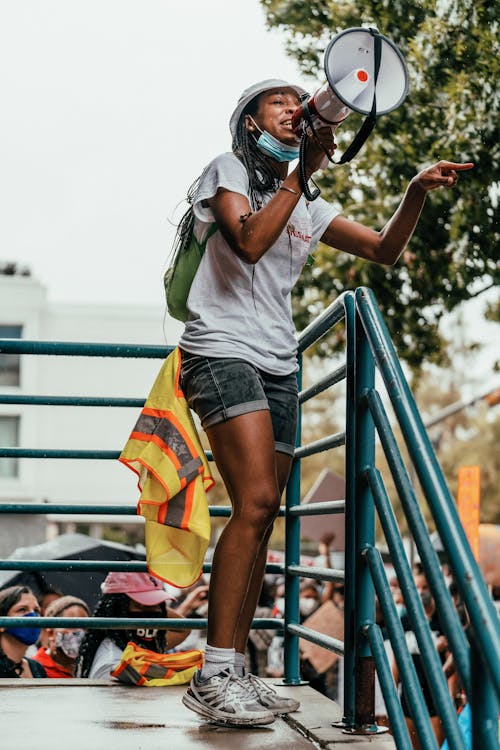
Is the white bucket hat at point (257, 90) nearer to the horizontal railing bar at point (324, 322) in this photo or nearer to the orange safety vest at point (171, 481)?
the horizontal railing bar at point (324, 322)

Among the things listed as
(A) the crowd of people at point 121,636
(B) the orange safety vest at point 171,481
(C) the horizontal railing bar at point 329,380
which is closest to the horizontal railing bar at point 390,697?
(A) the crowd of people at point 121,636

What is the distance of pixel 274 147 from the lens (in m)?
3.09

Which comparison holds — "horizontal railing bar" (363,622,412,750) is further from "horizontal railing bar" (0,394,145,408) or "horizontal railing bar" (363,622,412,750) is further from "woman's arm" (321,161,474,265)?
"horizontal railing bar" (0,394,145,408)

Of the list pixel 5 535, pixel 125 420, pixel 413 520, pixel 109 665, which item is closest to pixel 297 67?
pixel 5 535

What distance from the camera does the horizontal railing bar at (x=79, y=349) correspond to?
4.03 meters

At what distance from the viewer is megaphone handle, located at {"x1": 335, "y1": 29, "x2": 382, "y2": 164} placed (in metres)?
2.79

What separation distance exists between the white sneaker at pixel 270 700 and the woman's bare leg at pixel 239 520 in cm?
16

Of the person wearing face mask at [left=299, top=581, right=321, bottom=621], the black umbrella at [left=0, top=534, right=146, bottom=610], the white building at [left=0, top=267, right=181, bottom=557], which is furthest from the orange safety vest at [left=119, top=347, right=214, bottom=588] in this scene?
the white building at [left=0, top=267, right=181, bottom=557]

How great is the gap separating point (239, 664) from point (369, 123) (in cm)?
151

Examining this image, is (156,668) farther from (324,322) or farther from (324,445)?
(324,322)

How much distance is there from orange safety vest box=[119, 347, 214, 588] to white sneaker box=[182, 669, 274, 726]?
0.31m

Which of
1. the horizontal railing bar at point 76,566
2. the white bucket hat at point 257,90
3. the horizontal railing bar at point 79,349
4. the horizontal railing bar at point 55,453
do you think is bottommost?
the horizontal railing bar at point 76,566

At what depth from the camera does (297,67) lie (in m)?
Result: 9.52

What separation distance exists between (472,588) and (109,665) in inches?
120
